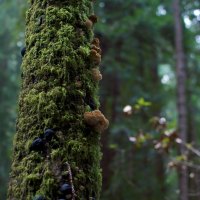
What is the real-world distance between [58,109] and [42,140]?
0.18m

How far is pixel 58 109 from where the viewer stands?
6.52 feet

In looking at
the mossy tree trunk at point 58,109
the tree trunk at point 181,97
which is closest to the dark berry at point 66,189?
the mossy tree trunk at point 58,109

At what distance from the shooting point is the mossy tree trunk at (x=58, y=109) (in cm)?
187

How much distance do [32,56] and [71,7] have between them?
372mm

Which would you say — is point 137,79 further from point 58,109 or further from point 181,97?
point 58,109

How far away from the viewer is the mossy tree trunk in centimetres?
187

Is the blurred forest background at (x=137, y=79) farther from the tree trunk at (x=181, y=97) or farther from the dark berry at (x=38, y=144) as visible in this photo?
the dark berry at (x=38, y=144)

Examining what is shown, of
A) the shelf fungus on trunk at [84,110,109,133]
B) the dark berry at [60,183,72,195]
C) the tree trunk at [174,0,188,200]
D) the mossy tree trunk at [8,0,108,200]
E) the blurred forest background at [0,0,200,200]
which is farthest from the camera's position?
the blurred forest background at [0,0,200,200]

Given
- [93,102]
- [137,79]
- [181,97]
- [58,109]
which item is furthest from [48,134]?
[137,79]

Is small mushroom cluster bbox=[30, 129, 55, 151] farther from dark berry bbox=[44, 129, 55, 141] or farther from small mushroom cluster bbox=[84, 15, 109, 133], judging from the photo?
small mushroom cluster bbox=[84, 15, 109, 133]

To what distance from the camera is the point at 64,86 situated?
6.70ft

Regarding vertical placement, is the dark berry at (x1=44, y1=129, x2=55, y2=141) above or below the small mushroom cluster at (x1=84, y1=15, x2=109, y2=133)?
below

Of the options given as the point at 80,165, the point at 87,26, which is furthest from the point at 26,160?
the point at 87,26

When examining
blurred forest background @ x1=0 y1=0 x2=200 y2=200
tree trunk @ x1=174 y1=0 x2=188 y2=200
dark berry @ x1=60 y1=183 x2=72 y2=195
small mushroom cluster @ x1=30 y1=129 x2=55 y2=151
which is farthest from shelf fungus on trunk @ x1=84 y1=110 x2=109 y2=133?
blurred forest background @ x1=0 y1=0 x2=200 y2=200
